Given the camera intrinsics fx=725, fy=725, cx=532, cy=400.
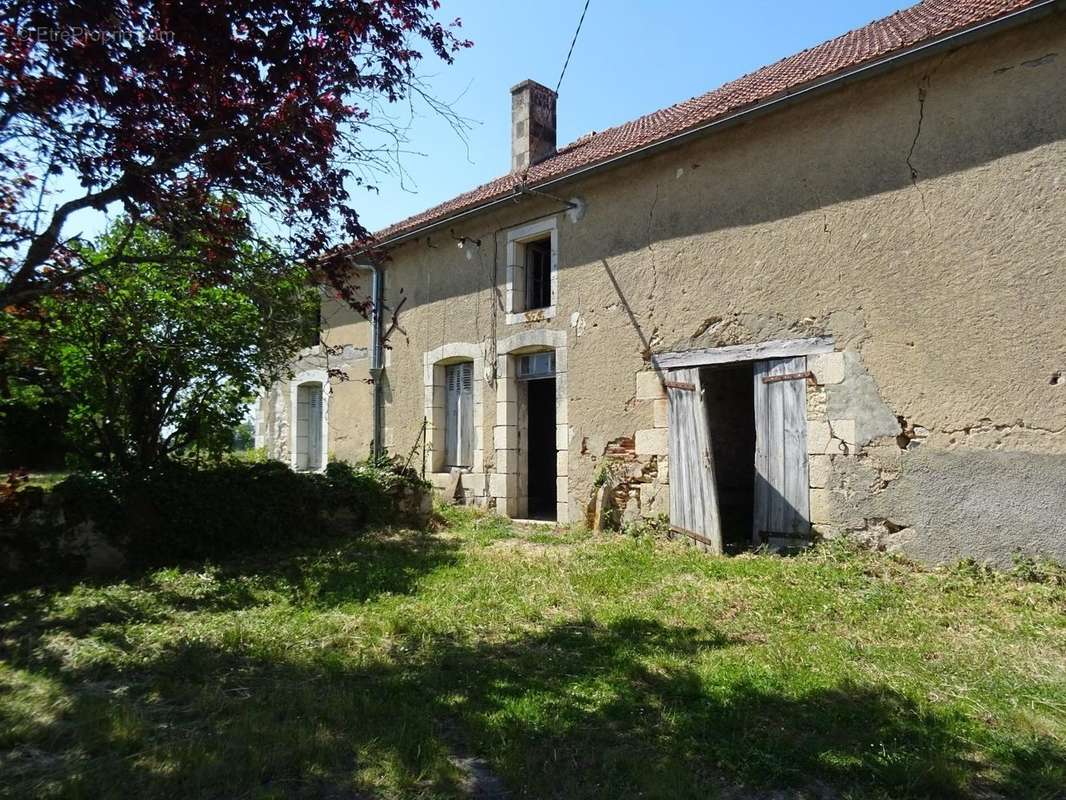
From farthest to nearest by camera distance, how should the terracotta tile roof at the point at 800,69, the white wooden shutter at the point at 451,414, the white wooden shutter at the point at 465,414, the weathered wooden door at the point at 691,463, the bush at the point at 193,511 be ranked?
the white wooden shutter at the point at 451,414, the white wooden shutter at the point at 465,414, the weathered wooden door at the point at 691,463, the bush at the point at 193,511, the terracotta tile roof at the point at 800,69

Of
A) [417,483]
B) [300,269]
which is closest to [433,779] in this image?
[300,269]

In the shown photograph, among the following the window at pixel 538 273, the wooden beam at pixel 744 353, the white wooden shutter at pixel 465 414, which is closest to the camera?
the wooden beam at pixel 744 353

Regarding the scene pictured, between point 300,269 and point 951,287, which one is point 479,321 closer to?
point 300,269

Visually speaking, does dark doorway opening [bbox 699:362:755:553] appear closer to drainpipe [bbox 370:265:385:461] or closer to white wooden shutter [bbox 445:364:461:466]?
white wooden shutter [bbox 445:364:461:466]

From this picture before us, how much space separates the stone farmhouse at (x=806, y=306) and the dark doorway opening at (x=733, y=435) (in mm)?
33

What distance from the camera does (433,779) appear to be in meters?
2.61

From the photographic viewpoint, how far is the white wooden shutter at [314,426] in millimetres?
12195

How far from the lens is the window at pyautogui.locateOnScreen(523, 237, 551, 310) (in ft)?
30.5

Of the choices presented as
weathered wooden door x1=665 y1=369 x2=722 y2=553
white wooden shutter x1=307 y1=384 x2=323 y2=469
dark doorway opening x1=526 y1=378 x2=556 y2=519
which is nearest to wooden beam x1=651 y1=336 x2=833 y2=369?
weathered wooden door x1=665 y1=369 x2=722 y2=553

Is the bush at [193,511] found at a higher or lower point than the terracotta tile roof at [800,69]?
lower

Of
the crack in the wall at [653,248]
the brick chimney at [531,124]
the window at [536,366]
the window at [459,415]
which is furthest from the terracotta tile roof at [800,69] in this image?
the window at [459,415]

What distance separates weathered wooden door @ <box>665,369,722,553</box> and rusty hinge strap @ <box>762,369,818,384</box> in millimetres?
617

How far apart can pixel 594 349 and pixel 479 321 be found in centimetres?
202

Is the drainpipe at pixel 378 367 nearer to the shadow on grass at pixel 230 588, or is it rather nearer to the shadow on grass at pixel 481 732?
the shadow on grass at pixel 230 588
